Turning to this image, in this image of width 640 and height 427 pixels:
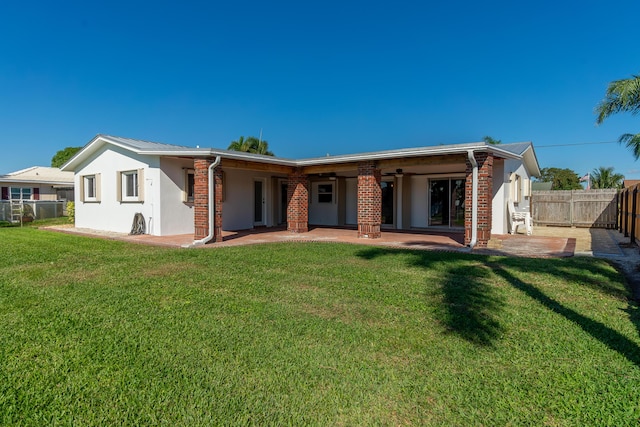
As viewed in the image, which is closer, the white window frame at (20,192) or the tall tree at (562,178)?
the white window frame at (20,192)

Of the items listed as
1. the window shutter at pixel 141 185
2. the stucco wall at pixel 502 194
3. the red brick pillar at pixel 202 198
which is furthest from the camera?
the stucco wall at pixel 502 194

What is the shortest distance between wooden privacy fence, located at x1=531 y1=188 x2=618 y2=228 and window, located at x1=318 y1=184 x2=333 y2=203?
10.2m

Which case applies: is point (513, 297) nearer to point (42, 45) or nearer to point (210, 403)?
point (210, 403)

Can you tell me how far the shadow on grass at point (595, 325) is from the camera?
10.9 feet

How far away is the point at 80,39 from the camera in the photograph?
50.1 ft

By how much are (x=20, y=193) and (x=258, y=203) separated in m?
19.3

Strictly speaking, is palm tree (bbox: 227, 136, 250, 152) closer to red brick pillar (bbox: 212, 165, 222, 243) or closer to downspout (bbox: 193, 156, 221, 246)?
red brick pillar (bbox: 212, 165, 222, 243)

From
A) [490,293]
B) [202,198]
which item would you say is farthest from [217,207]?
[490,293]

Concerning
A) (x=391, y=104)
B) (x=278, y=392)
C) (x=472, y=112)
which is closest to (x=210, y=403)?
(x=278, y=392)

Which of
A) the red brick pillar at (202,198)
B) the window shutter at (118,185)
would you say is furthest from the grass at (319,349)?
the window shutter at (118,185)

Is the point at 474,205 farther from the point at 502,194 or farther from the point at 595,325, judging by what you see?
the point at 595,325

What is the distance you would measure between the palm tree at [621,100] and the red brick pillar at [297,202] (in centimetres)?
899

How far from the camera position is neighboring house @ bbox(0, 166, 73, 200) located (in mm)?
23781

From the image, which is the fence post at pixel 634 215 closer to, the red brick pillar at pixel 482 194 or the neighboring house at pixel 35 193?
the red brick pillar at pixel 482 194
